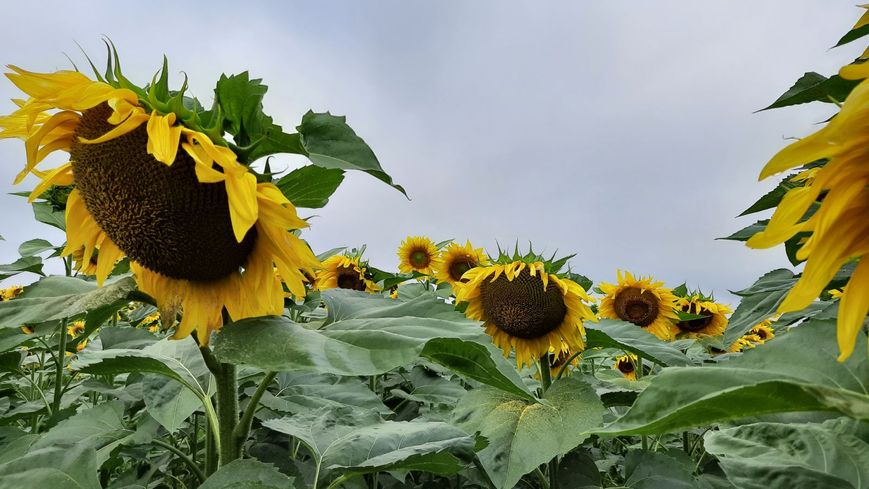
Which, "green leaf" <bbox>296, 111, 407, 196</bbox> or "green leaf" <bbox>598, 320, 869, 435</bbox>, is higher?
"green leaf" <bbox>296, 111, 407, 196</bbox>

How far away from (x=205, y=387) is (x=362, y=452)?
47cm

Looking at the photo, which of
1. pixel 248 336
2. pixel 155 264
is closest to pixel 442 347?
pixel 248 336

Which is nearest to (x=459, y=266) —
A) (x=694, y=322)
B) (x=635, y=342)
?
(x=694, y=322)

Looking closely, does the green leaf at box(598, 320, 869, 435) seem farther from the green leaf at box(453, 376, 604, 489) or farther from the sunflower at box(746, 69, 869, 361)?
the green leaf at box(453, 376, 604, 489)

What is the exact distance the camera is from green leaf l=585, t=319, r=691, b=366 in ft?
7.00

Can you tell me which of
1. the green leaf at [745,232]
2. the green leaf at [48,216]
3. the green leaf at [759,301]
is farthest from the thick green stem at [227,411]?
the green leaf at [48,216]

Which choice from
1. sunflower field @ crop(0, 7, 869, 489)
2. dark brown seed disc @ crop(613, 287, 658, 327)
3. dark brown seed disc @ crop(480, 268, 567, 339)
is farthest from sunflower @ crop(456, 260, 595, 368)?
dark brown seed disc @ crop(613, 287, 658, 327)

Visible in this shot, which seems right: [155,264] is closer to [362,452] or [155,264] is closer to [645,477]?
[362,452]

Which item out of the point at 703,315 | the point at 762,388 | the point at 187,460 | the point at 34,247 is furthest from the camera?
the point at 703,315

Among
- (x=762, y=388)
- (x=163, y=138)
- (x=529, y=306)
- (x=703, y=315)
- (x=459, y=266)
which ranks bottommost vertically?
(x=703, y=315)

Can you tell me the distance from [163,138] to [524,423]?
1201mm

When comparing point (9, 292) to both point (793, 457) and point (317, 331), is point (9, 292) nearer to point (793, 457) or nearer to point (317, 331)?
point (317, 331)

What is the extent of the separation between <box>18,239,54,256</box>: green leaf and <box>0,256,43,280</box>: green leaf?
574 mm

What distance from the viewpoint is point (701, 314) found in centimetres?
473
